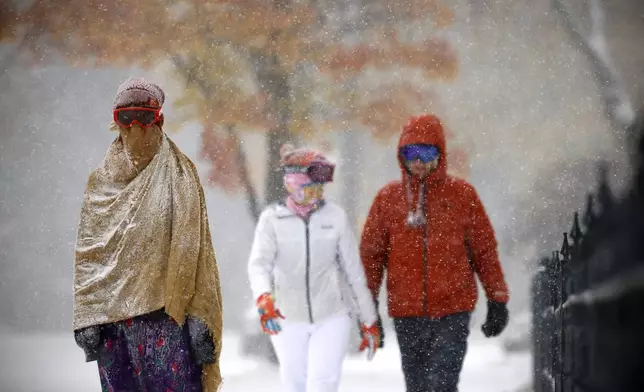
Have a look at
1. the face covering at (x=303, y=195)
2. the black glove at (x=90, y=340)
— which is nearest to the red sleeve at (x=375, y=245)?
the face covering at (x=303, y=195)

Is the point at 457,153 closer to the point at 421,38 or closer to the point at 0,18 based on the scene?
the point at 421,38

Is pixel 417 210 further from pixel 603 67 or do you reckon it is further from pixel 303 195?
pixel 603 67

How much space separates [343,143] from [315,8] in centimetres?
147

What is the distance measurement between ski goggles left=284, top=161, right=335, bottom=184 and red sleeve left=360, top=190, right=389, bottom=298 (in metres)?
0.44

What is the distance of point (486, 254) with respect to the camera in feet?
21.1

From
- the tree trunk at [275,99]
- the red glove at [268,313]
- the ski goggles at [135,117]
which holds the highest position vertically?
the tree trunk at [275,99]

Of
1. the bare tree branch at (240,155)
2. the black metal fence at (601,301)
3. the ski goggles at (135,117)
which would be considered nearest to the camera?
the black metal fence at (601,301)

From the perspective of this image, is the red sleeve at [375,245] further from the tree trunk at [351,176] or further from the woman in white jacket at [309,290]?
the tree trunk at [351,176]

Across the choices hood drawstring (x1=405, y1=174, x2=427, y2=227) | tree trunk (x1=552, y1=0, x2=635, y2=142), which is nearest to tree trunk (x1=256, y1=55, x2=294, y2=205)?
tree trunk (x1=552, y1=0, x2=635, y2=142)

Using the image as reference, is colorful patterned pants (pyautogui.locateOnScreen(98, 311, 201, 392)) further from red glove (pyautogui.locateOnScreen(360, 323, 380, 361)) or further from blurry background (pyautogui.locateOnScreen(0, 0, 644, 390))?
blurry background (pyautogui.locateOnScreen(0, 0, 644, 390))

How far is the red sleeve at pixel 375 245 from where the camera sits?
663 cm

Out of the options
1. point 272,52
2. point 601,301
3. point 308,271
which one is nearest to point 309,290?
point 308,271

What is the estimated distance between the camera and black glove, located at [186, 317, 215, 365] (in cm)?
533

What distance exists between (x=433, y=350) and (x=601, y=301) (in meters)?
1.66
